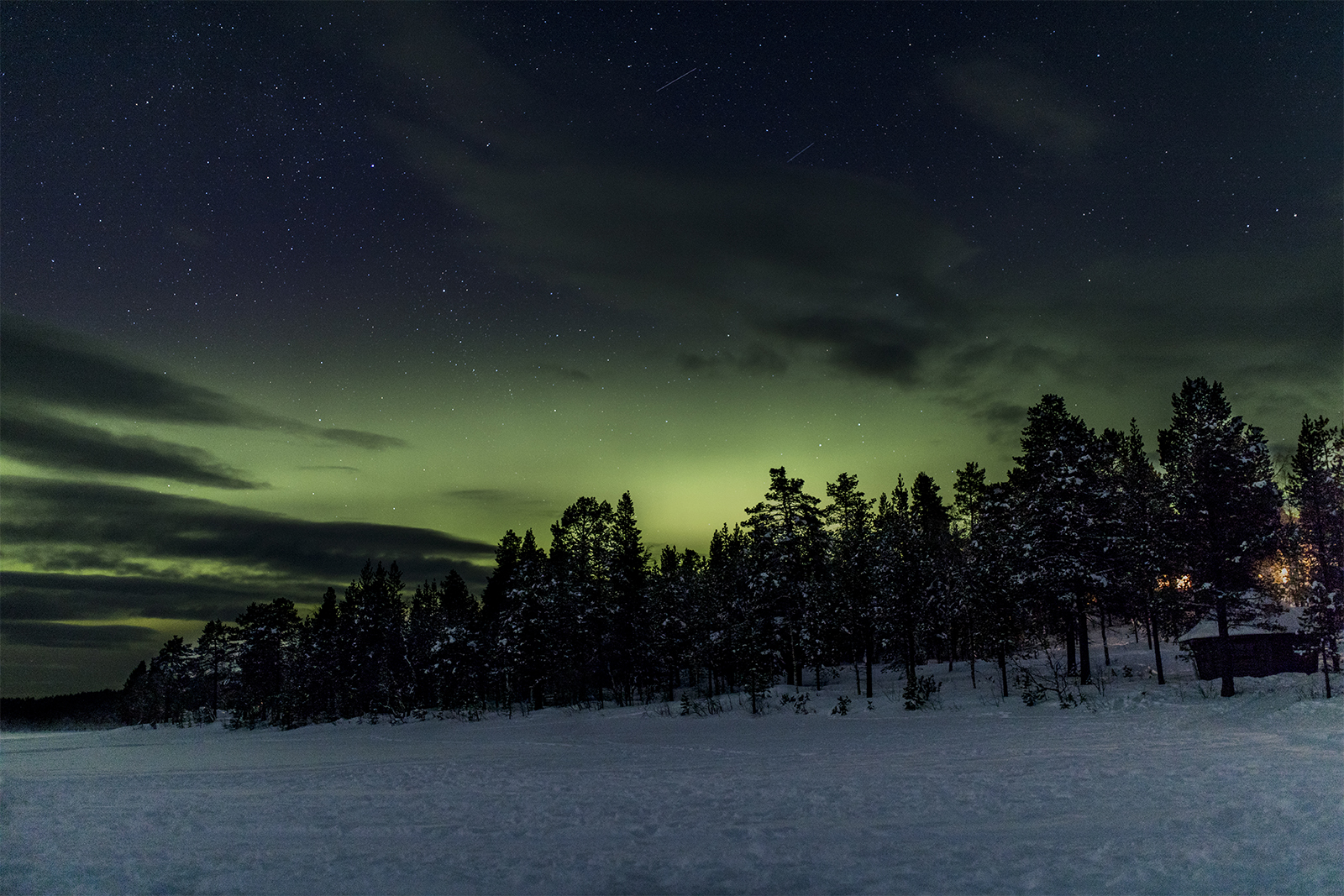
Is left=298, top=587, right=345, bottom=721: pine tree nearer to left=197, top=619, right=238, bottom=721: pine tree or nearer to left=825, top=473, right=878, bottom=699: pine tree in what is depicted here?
left=197, top=619, right=238, bottom=721: pine tree

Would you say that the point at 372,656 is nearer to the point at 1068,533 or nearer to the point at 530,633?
the point at 530,633

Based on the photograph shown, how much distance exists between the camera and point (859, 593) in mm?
42000

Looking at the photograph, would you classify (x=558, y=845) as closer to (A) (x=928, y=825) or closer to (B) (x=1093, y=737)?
(A) (x=928, y=825)

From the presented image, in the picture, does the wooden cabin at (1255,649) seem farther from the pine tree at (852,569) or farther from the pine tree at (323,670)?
the pine tree at (323,670)

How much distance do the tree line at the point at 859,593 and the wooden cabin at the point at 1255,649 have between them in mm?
1913

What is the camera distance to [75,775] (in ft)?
74.2

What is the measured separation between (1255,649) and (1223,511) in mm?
17480

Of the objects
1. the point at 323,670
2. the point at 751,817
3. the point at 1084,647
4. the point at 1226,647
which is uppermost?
the point at 1226,647

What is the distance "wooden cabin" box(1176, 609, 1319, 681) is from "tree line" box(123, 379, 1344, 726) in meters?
1.91

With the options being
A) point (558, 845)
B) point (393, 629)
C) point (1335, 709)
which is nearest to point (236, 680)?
point (393, 629)

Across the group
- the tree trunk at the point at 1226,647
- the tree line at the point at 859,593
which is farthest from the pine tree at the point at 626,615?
the tree trunk at the point at 1226,647

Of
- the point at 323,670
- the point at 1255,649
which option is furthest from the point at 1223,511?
the point at 323,670

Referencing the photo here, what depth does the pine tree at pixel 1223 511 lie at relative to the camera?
102 feet

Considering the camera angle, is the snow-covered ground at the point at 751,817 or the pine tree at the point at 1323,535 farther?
the pine tree at the point at 1323,535
